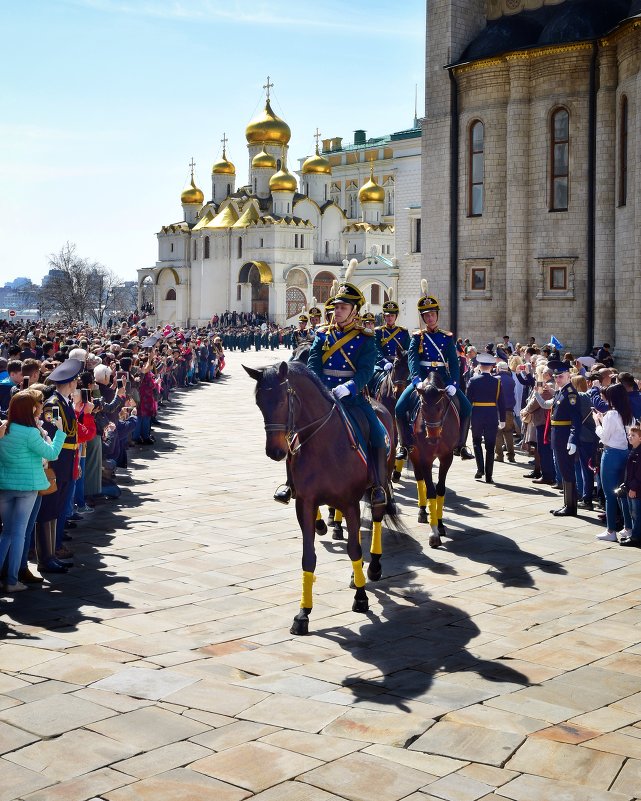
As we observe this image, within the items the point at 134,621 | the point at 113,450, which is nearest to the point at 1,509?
the point at 134,621

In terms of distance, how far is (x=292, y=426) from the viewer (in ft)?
27.5

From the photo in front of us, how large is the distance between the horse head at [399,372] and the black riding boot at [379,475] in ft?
18.5

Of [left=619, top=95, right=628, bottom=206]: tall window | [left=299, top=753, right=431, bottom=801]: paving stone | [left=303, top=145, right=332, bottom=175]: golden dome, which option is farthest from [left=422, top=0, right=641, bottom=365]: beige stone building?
[left=303, top=145, right=332, bottom=175]: golden dome

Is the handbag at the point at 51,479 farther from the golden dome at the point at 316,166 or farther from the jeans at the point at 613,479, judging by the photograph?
the golden dome at the point at 316,166

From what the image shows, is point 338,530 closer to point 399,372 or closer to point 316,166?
point 399,372

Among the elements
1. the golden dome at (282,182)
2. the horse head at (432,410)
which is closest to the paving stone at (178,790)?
the horse head at (432,410)

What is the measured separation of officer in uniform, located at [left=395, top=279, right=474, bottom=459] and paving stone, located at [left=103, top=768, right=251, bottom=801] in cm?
702

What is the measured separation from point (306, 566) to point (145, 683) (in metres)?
2.01


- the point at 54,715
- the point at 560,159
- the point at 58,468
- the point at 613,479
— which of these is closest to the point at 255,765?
the point at 54,715

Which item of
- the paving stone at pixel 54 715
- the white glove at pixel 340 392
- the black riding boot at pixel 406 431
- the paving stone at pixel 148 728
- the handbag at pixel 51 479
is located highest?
the white glove at pixel 340 392

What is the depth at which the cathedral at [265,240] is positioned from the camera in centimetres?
7919

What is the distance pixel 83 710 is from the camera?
21.0 feet

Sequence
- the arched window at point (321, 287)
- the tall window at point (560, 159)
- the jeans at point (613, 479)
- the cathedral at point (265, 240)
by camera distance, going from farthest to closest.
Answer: the arched window at point (321, 287), the cathedral at point (265, 240), the tall window at point (560, 159), the jeans at point (613, 479)

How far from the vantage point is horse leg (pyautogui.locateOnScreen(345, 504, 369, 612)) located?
29.1ft
